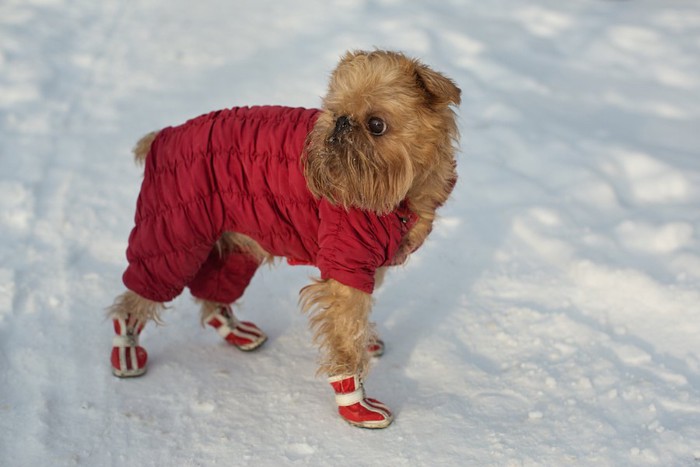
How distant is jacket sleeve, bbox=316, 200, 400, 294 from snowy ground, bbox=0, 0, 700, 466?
712 millimetres

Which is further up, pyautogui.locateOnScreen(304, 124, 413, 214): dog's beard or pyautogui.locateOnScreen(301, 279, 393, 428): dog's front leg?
pyautogui.locateOnScreen(304, 124, 413, 214): dog's beard

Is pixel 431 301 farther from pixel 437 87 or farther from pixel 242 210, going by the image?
pixel 437 87

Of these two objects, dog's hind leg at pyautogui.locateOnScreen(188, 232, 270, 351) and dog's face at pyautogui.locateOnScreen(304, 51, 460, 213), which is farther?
dog's hind leg at pyautogui.locateOnScreen(188, 232, 270, 351)

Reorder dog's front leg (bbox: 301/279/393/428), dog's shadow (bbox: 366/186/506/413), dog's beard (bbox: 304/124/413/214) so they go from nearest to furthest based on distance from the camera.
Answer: dog's beard (bbox: 304/124/413/214), dog's front leg (bbox: 301/279/393/428), dog's shadow (bbox: 366/186/506/413)

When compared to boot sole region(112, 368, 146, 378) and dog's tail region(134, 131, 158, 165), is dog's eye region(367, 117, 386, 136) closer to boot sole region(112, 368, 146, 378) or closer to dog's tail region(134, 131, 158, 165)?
dog's tail region(134, 131, 158, 165)

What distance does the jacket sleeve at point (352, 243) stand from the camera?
288 cm

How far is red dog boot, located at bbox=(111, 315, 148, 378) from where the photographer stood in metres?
3.37

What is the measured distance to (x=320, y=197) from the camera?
2.90 meters

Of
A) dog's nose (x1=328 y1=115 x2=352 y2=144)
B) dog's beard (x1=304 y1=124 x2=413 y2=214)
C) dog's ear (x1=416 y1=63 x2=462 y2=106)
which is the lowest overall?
dog's beard (x1=304 y1=124 x2=413 y2=214)

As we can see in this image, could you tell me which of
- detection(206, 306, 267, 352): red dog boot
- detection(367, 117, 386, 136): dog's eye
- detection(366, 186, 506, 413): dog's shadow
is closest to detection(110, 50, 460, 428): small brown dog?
detection(367, 117, 386, 136): dog's eye

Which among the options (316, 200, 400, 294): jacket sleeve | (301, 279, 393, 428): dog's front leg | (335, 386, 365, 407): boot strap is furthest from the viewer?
(335, 386, 365, 407): boot strap

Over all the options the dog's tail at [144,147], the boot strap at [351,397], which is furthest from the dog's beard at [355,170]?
the dog's tail at [144,147]

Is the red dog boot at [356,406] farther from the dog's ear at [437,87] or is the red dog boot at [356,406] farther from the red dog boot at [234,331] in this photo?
the dog's ear at [437,87]

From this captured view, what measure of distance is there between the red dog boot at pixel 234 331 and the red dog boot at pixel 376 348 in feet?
1.79
